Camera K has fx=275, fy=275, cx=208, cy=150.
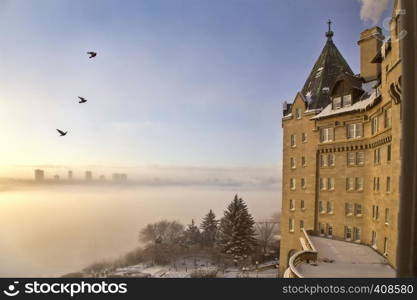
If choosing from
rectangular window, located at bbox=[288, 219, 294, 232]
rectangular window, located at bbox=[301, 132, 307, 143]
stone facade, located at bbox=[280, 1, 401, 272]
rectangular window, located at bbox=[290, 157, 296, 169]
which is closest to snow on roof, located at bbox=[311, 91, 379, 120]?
stone facade, located at bbox=[280, 1, 401, 272]

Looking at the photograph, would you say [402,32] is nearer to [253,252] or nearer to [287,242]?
[253,252]

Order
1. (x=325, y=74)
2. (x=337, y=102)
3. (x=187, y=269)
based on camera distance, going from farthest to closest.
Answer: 1. (x=325, y=74)
2. (x=337, y=102)
3. (x=187, y=269)

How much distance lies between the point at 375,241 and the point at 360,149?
2.75 metres

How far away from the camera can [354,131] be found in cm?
873

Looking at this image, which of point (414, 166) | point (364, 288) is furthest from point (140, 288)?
point (414, 166)

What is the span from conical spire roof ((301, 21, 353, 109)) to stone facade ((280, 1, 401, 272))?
12 cm

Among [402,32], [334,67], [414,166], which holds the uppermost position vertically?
[334,67]

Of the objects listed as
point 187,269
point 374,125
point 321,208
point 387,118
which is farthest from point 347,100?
point 187,269

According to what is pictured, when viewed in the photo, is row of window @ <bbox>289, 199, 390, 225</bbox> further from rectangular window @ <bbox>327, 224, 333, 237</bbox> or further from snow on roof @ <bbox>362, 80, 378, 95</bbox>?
snow on roof @ <bbox>362, 80, 378, 95</bbox>

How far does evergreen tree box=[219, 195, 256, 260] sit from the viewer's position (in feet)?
27.8

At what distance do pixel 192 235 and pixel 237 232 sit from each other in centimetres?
150

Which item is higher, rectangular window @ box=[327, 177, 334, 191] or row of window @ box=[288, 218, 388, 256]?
rectangular window @ box=[327, 177, 334, 191]

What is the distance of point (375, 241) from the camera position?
720cm

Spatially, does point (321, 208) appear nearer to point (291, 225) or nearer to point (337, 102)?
point (291, 225)
